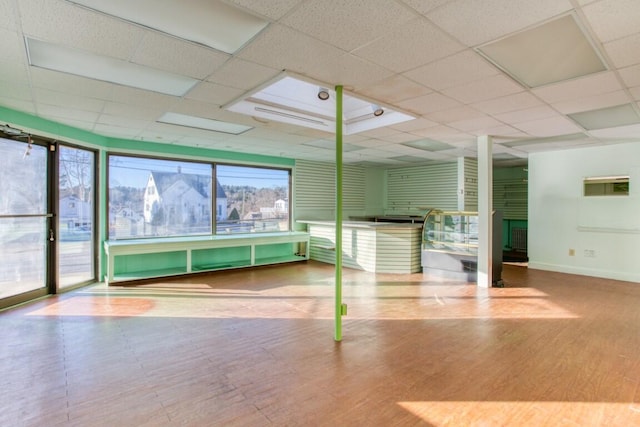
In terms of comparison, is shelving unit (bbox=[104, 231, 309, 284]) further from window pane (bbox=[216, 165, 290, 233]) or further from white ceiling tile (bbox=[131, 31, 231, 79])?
white ceiling tile (bbox=[131, 31, 231, 79])

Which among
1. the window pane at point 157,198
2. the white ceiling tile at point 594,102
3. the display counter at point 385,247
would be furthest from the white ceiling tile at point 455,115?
the window pane at point 157,198

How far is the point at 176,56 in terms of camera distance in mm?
2908

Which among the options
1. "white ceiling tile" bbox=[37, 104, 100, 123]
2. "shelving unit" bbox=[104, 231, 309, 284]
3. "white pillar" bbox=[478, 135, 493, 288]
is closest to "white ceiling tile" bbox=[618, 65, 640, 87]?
"white pillar" bbox=[478, 135, 493, 288]

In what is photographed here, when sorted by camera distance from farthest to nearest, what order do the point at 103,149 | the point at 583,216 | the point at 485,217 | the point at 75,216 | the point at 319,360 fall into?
the point at 583,216
the point at 103,149
the point at 485,217
the point at 75,216
the point at 319,360

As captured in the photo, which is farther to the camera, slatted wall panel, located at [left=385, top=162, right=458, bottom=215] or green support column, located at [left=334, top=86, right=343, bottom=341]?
slatted wall panel, located at [left=385, top=162, right=458, bottom=215]

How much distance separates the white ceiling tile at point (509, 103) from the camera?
394cm

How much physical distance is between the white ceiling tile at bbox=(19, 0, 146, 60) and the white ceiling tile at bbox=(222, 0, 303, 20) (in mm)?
893

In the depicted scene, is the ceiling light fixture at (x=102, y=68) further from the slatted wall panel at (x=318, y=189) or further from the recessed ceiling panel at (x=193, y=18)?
the slatted wall panel at (x=318, y=189)

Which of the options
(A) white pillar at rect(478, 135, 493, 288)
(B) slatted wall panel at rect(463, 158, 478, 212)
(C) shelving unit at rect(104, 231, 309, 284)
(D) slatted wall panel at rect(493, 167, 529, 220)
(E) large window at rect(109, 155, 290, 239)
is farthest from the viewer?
(D) slatted wall panel at rect(493, 167, 529, 220)

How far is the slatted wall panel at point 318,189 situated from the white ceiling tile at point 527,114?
5232 mm

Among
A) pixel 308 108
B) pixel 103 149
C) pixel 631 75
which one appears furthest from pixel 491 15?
pixel 103 149

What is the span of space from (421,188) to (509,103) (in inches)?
241

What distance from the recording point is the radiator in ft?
32.5

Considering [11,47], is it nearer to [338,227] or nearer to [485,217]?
[338,227]
